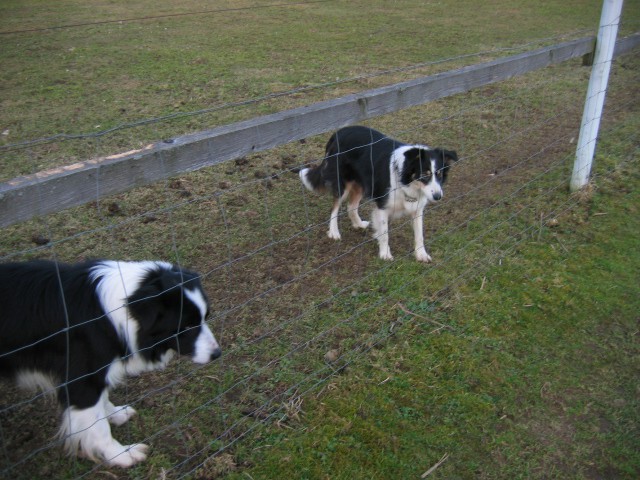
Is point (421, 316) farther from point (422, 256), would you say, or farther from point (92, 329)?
point (92, 329)

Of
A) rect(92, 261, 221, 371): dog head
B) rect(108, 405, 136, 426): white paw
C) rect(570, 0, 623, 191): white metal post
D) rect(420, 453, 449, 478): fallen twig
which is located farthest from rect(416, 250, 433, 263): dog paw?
rect(108, 405, 136, 426): white paw

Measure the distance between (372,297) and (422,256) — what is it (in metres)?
0.74

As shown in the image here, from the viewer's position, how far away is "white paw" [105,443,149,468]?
2.58 m

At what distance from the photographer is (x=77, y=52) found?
32.1ft

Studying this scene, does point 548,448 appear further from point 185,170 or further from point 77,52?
point 77,52

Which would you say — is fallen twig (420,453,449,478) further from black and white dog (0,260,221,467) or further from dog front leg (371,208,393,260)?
dog front leg (371,208,393,260)

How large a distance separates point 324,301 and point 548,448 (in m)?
1.68

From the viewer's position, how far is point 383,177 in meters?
4.29

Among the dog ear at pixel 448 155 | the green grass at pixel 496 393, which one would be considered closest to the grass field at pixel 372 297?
the green grass at pixel 496 393

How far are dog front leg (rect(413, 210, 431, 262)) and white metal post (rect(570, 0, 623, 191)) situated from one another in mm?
1990

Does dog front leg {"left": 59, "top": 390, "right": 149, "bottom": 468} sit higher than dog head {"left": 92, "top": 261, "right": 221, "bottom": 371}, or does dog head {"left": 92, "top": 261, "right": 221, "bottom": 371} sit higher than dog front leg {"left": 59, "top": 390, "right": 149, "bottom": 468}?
dog head {"left": 92, "top": 261, "right": 221, "bottom": 371}

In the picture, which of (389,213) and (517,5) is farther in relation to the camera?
(517,5)

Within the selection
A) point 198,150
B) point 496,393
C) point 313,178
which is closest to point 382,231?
point 313,178

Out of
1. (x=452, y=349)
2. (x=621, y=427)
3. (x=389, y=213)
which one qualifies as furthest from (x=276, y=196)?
(x=621, y=427)
